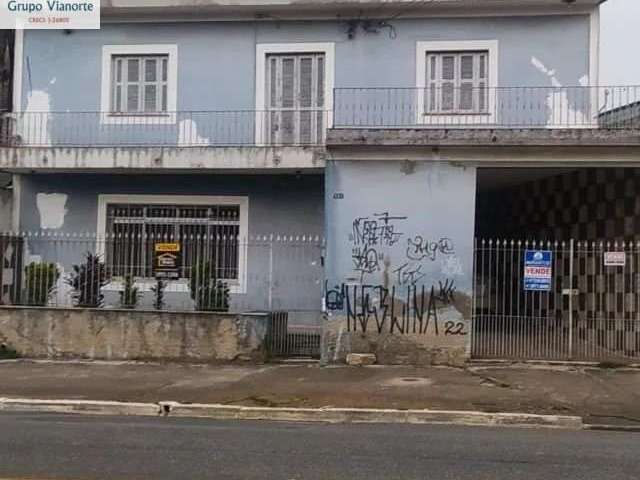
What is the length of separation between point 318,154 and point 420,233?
8.52ft

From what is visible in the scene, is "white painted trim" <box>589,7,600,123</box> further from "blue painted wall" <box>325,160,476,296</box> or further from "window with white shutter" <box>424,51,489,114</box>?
"blue painted wall" <box>325,160,476,296</box>

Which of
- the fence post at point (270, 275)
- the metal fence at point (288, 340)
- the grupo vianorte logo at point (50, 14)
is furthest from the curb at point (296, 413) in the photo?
the grupo vianorte logo at point (50, 14)

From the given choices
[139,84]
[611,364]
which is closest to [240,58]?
[139,84]

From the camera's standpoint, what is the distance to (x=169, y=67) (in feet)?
51.4

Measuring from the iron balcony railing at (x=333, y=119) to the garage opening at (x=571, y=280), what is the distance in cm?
123

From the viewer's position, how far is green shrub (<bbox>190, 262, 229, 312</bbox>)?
521 inches

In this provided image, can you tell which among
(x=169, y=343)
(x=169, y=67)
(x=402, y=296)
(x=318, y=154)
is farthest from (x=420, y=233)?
(x=169, y=67)

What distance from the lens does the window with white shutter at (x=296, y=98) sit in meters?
15.3

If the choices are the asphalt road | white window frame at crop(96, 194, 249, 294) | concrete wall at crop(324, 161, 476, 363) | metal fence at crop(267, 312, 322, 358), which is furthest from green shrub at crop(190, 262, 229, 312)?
the asphalt road

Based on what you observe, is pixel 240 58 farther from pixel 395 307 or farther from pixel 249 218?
pixel 395 307

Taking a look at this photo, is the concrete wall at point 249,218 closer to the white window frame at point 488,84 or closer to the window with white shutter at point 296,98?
the window with white shutter at point 296,98

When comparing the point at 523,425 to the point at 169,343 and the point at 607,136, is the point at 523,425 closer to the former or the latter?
the point at 607,136

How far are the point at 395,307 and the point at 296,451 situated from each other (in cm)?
598

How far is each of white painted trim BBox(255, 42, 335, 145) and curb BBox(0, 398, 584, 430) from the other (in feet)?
24.2
